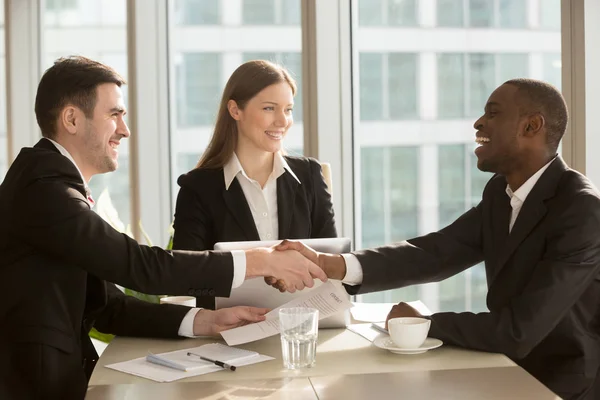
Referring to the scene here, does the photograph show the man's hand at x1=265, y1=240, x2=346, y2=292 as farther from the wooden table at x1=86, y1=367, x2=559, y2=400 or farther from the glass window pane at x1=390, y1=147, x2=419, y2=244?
the glass window pane at x1=390, y1=147, x2=419, y2=244

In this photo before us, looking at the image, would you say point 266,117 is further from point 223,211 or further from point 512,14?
point 512,14

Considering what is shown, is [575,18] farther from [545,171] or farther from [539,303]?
[539,303]

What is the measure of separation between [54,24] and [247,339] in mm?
3832

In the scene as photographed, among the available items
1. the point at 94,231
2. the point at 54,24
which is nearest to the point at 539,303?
the point at 94,231

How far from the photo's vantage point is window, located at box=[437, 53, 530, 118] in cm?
378

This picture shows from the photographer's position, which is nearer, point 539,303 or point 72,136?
point 539,303

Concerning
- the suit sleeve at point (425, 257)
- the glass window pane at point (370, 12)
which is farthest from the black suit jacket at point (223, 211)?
the glass window pane at point (370, 12)

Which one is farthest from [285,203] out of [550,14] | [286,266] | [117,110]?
[550,14]

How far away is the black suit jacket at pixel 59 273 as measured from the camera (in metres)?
2.03

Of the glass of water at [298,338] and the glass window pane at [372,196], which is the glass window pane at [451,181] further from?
the glass of water at [298,338]

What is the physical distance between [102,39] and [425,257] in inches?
125

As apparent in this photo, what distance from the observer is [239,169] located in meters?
3.04

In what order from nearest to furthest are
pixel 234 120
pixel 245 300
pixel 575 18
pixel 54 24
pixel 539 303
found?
pixel 539 303 < pixel 245 300 < pixel 234 120 < pixel 575 18 < pixel 54 24

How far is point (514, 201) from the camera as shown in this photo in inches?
91.2
